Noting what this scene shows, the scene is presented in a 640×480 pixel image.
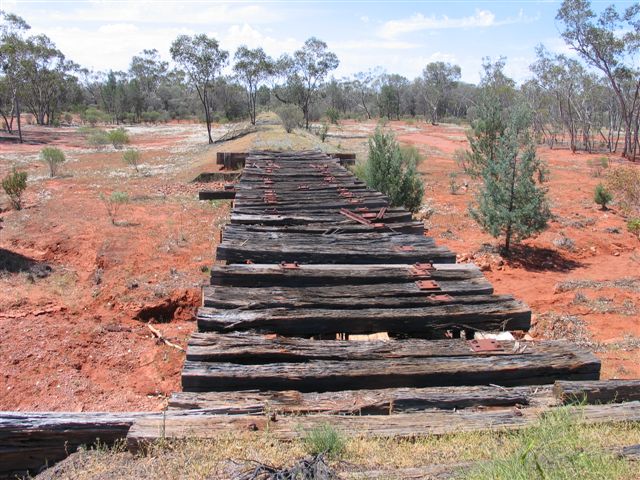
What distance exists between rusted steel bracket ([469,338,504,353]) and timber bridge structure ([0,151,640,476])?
0.5 inches

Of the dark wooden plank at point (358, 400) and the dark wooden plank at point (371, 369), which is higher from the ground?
the dark wooden plank at point (371, 369)

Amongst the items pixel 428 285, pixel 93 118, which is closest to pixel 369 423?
pixel 428 285

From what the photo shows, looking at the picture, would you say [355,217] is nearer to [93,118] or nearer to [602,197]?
[602,197]

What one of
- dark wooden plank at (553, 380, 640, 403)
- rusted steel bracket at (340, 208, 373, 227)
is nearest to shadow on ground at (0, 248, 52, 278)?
rusted steel bracket at (340, 208, 373, 227)

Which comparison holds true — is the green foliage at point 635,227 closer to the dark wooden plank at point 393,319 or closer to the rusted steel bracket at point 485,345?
the dark wooden plank at point 393,319

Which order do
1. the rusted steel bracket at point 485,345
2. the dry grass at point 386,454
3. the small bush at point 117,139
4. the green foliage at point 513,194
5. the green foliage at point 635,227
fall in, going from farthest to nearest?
the small bush at point 117,139, the green foliage at point 635,227, the green foliage at point 513,194, the rusted steel bracket at point 485,345, the dry grass at point 386,454

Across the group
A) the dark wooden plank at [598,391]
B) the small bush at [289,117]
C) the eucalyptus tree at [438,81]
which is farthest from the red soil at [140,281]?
the eucalyptus tree at [438,81]

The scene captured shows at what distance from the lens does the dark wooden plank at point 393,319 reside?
336 centimetres

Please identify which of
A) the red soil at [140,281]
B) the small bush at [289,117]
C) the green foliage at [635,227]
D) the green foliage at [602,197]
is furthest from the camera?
the small bush at [289,117]

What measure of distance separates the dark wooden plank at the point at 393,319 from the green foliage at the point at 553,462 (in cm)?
121

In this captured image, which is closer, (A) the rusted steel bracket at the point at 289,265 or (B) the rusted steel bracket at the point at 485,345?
(B) the rusted steel bracket at the point at 485,345

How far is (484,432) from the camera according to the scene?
7.73 ft

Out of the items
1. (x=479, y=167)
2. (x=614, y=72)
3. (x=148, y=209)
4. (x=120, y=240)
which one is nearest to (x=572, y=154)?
(x=614, y=72)

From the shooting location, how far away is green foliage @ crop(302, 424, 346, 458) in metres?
2.14
